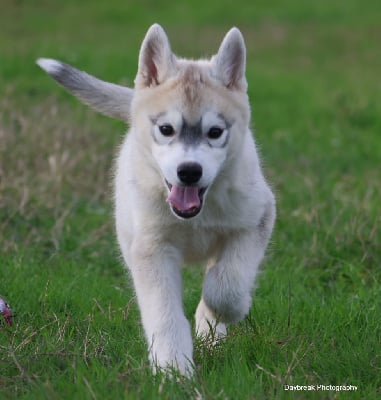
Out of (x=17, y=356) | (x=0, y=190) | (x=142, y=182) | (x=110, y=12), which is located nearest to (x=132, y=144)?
(x=142, y=182)

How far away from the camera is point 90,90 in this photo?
17.1 ft

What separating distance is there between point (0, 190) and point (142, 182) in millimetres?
2471

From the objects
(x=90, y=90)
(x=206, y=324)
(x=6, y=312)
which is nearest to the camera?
(x=6, y=312)

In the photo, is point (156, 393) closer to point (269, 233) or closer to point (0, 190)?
point (269, 233)

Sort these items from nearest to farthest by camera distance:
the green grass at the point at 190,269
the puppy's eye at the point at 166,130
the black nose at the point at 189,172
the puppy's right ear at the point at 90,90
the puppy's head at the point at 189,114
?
the green grass at the point at 190,269 < the black nose at the point at 189,172 < the puppy's head at the point at 189,114 < the puppy's eye at the point at 166,130 < the puppy's right ear at the point at 90,90

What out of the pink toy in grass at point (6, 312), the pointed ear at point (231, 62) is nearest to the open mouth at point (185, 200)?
the pointed ear at point (231, 62)

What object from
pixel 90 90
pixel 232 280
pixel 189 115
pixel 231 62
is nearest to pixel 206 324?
pixel 232 280

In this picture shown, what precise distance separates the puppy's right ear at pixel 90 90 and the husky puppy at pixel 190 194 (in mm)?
673

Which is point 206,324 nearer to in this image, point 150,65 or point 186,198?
point 186,198

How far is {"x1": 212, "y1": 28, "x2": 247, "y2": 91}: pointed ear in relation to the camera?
430cm

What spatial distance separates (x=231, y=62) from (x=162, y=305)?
1.24 meters

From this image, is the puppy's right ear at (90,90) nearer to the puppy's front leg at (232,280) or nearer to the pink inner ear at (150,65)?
the pink inner ear at (150,65)

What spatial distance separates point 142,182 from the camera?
4.24 m

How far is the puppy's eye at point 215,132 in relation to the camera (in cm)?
398
